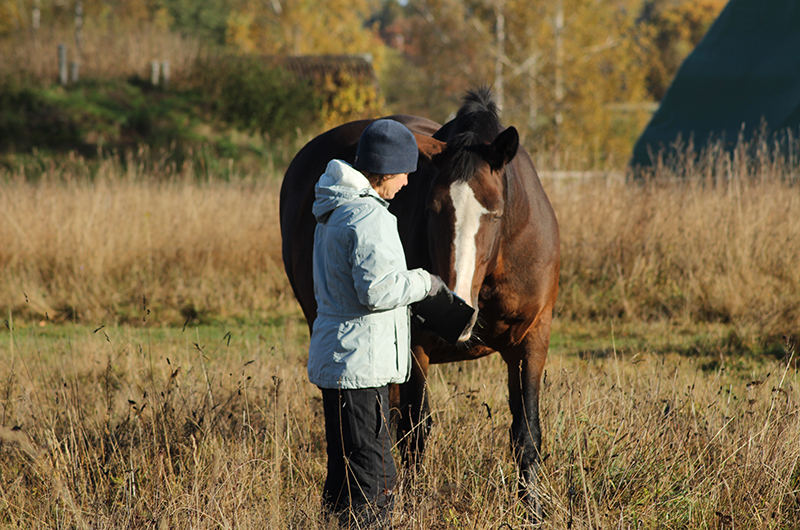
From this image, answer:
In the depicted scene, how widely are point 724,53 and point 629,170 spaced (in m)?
3.35

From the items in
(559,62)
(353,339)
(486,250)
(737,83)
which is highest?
(559,62)

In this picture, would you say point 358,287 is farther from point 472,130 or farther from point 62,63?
point 62,63

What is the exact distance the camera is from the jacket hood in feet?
7.59

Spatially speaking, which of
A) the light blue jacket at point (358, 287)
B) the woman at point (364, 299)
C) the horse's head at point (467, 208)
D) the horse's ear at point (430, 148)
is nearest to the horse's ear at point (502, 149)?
the horse's head at point (467, 208)

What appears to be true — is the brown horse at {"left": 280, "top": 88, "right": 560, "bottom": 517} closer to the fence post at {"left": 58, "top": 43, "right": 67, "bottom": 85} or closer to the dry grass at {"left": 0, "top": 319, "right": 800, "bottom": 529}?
the dry grass at {"left": 0, "top": 319, "right": 800, "bottom": 529}

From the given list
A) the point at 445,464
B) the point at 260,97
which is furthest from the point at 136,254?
the point at 260,97

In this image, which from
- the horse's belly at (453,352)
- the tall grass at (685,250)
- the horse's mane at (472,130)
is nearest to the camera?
the horse's mane at (472,130)

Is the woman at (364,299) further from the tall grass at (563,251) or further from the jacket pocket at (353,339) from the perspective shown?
the tall grass at (563,251)

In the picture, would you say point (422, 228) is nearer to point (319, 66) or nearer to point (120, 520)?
point (120, 520)

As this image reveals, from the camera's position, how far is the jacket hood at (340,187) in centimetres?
231

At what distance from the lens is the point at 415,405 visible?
321 cm

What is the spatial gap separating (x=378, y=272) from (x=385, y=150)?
44cm

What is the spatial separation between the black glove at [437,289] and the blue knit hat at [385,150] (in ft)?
1.32

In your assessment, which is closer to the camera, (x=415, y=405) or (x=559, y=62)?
(x=415, y=405)
